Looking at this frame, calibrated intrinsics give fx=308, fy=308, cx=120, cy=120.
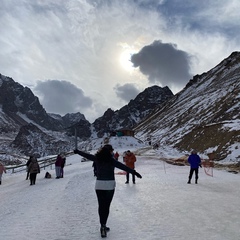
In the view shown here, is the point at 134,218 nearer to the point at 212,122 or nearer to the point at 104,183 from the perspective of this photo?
the point at 104,183

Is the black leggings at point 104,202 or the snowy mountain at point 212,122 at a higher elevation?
the snowy mountain at point 212,122

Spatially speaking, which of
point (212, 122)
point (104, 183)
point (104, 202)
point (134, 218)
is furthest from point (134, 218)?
point (212, 122)

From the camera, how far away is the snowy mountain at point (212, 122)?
42031 millimetres

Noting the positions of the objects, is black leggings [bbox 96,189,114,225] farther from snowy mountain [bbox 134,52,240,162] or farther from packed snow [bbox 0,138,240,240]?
snowy mountain [bbox 134,52,240,162]

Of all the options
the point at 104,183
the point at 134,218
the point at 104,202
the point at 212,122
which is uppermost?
the point at 212,122

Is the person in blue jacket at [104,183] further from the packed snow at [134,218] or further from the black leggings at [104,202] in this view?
the packed snow at [134,218]

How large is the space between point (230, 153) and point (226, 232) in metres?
31.5

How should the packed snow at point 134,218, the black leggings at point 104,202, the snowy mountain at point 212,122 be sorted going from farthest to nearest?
1. the snowy mountain at point 212,122
2. the packed snow at point 134,218
3. the black leggings at point 104,202

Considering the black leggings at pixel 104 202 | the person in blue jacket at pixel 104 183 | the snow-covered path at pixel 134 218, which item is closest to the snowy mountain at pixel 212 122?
the snow-covered path at pixel 134 218

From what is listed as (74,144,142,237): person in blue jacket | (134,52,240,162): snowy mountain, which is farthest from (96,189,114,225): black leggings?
(134,52,240,162): snowy mountain

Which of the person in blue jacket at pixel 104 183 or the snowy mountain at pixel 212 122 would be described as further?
the snowy mountain at pixel 212 122

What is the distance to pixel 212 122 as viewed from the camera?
71.4 m

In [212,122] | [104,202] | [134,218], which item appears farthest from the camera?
[212,122]

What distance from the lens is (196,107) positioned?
318 feet
